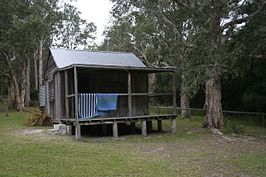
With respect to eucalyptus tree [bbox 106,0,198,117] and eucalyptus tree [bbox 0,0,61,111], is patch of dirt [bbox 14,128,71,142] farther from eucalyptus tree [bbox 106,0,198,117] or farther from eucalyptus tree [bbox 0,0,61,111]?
eucalyptus tree [bbox 0,0,61,111]

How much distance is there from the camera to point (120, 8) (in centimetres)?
2502

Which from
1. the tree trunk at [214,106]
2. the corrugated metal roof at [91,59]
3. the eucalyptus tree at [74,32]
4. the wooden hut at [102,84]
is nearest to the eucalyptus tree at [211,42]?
the tree trunk at [214,106]

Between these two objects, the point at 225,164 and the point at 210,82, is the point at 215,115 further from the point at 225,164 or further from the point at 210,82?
the point at 225,164

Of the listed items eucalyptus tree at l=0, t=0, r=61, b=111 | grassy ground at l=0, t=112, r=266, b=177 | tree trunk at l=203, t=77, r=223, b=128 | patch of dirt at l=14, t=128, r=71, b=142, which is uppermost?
eucalyptus tree at l=0, t=0, r=61, b=111

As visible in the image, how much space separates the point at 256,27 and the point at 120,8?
9.64 m

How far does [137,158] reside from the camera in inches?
463

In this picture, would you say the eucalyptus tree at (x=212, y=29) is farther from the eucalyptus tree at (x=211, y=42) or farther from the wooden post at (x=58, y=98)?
the wooden post at (x=58, y=98)

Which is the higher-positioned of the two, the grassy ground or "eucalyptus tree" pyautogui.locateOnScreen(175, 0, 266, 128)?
"eucalyptus tree" pyautogui.locateOnScreen(175, 0, 266, 128)

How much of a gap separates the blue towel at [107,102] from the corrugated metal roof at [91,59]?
249 cm

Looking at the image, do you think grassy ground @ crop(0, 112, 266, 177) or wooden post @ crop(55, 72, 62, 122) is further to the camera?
wooden post @ crop(55, 72, 62, 122)

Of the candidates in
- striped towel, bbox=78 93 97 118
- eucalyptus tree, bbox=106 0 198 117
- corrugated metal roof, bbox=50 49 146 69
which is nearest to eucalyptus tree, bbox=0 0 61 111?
eucalyptus tree, bbox=106 0 198 117

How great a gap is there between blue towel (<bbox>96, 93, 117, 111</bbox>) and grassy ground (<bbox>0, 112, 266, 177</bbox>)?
2.10 m

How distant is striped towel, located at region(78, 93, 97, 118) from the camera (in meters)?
17.5

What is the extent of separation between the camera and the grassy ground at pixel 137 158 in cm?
965
